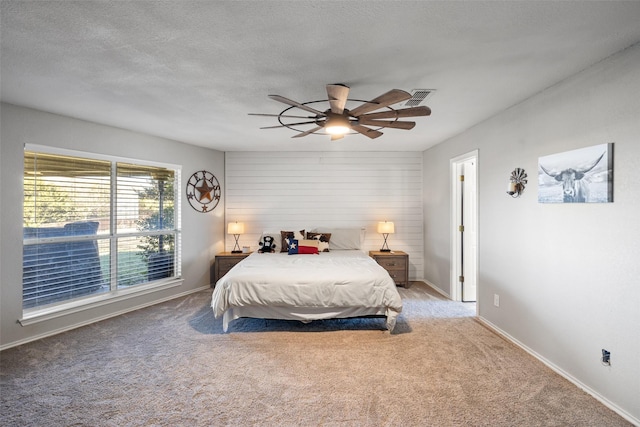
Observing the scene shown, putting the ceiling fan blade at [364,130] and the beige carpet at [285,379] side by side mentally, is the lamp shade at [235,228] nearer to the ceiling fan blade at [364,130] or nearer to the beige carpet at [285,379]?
the beige carpet at [285,379]

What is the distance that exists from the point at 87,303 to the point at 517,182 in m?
5.11

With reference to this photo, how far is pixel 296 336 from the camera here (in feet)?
11.0

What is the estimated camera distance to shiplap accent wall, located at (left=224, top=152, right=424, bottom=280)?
19.1ft

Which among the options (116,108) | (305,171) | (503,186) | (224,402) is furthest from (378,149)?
(224,402)

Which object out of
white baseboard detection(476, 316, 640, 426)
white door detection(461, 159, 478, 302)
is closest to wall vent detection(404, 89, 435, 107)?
white door detection(461, 159, 478, 302)

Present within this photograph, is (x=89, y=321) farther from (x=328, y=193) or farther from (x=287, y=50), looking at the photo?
(x=328, y=193)

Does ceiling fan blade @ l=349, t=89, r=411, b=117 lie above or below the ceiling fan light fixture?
above

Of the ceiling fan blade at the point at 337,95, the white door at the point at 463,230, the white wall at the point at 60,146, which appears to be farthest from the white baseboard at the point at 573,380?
the white wall at the point at 60,146

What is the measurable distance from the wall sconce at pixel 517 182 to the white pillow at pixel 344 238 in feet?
9.10

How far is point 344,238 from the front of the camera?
5504 millimetres

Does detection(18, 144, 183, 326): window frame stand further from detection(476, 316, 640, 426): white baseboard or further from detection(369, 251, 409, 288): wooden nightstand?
detection(476, 316, 640, 426): white baseboard

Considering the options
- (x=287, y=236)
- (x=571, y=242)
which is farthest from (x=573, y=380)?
(x=287, y=236)

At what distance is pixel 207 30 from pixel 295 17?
56 cm

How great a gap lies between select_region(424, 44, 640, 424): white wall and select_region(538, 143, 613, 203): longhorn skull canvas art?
0.06m
